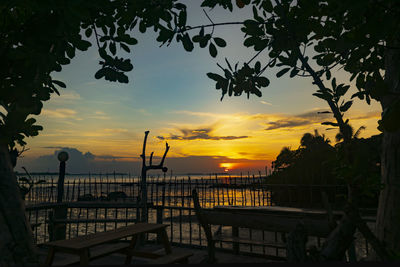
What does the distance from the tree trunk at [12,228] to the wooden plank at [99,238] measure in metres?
2.42

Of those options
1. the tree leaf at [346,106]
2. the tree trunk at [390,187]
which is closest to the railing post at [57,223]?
the tree trunk at [390,187]

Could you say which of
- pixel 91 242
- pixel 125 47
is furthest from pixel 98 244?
pixel 125 47

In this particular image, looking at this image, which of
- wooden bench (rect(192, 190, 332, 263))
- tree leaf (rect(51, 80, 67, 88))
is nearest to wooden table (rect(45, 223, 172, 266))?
wooden bench (rect(192, 190, 332, 263))

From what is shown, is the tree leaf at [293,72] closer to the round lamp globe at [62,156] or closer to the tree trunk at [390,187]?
the tree trunk at [390,187]

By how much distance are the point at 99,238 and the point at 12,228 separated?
3.01 meters

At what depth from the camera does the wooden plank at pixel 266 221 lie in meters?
4.30

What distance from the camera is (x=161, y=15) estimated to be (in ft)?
9.64

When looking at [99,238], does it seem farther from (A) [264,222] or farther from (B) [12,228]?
(B) [12,228]

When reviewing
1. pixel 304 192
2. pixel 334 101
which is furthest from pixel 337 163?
pixel 304 192

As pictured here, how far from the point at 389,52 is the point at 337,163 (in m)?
1.57

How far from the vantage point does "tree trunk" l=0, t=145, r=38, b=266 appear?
5.16 feet

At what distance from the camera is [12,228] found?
1.60 m

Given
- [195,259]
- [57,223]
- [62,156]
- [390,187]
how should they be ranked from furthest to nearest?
[62,156], [57,223], [195,259], [390,187]

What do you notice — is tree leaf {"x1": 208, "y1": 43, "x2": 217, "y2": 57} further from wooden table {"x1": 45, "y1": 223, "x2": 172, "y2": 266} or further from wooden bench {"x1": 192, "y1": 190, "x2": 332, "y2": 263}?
wooden table {"x1": 45, "y1": 223, "x2": 172, "y2": 266}
